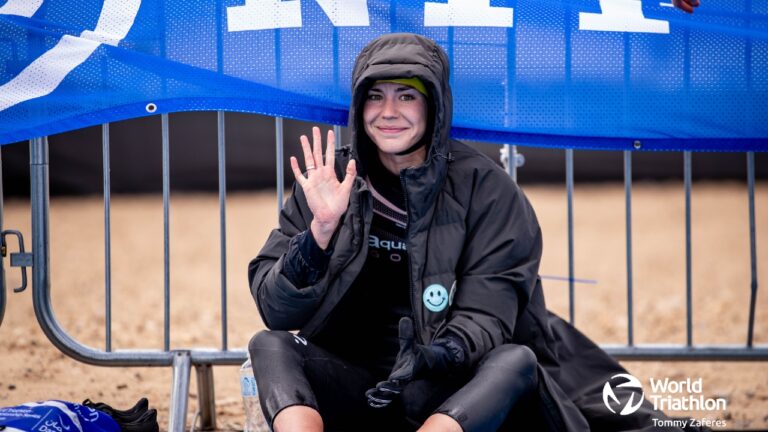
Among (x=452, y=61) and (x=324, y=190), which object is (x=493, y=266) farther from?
(x=452, y=61)

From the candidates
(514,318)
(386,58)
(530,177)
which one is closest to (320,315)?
(514,318)

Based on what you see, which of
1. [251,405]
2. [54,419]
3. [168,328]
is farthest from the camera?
[168,328]

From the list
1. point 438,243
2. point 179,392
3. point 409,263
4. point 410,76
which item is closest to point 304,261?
point 409,263

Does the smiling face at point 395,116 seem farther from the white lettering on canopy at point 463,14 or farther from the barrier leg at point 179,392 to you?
the barrier leg at point 179,392

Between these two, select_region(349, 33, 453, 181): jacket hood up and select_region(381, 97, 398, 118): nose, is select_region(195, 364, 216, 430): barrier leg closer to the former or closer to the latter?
select_region(349, 33, 453, 181): jacket hood up

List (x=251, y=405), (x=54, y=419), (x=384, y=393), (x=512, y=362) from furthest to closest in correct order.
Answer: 1. (x=251, y=405)
2. (x=54, y=419)
3. (x=512, y=362)
4. (x=384, y=393)

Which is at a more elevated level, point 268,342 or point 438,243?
point 438,243

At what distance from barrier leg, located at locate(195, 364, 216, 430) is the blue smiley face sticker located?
1307mm

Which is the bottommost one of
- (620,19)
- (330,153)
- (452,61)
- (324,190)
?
(324,190)

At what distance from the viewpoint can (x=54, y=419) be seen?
388 cm

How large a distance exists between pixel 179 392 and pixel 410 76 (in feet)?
5.36

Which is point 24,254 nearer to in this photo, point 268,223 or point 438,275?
point 438,275

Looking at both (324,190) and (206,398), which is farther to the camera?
(206,398)

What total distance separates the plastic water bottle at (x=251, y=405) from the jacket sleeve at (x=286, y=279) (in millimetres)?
381
